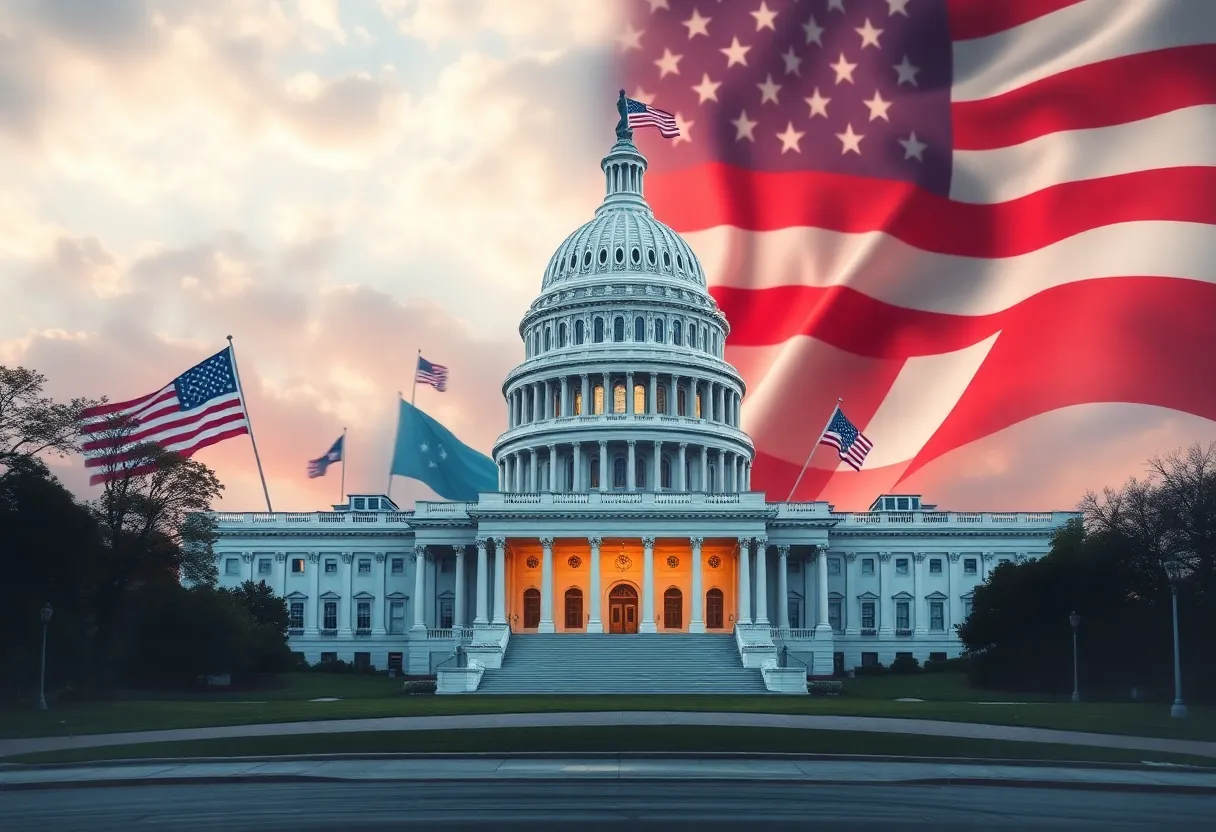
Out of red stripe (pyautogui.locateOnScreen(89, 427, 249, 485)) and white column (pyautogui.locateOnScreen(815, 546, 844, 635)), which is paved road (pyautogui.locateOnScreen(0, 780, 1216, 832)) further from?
white column (pyautogui.locateOnScreen(815, 546, 844, 635))

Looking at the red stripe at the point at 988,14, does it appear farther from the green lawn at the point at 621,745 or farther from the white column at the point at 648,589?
the white column at the point at 648,589

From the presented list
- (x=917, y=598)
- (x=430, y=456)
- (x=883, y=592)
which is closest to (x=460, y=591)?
(x=430, y=456)

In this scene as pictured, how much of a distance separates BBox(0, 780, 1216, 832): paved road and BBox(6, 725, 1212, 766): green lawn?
5.32 m

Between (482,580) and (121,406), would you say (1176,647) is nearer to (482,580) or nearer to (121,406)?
(121,406)

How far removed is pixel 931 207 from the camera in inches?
1368

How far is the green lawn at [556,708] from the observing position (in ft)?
131

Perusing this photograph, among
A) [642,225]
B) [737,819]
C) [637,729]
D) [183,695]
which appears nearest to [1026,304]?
[637,729]

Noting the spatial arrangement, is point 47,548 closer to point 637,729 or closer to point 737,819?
point 637,729

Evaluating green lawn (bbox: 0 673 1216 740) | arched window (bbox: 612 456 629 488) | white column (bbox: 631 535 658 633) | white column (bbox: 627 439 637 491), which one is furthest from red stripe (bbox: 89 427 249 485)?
arched window (bbox: 612 456 629 488)

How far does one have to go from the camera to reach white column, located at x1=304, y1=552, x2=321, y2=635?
334 feet

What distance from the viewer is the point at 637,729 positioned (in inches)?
1389

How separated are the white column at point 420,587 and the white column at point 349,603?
8797 millimetres

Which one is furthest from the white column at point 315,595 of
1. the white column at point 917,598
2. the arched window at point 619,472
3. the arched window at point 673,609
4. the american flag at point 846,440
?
the white column at point 917,598

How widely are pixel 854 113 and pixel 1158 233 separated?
8.28 m
